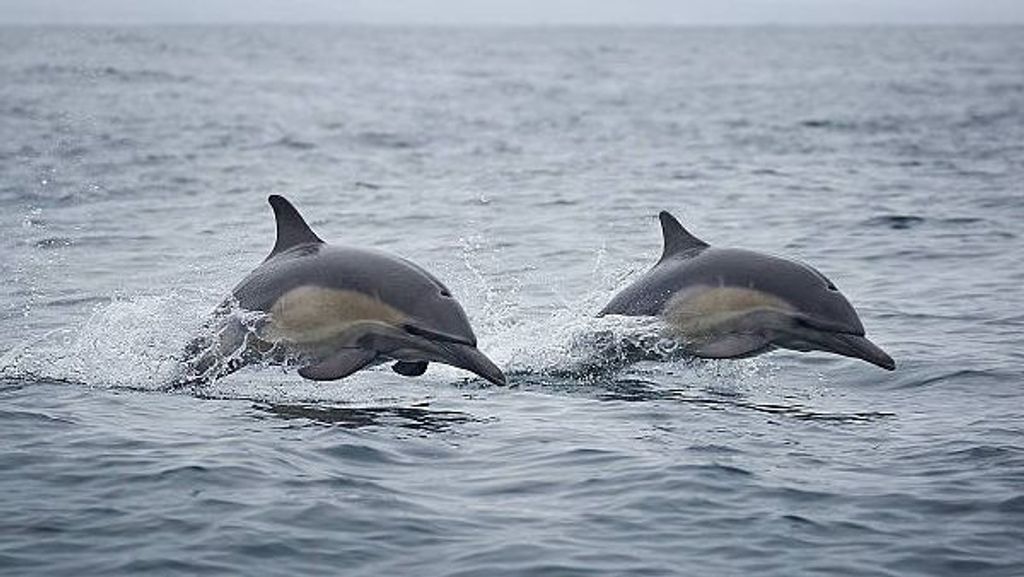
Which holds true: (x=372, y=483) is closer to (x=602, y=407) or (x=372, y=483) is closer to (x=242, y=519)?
(x=242, y=519)

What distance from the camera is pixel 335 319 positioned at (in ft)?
36.0

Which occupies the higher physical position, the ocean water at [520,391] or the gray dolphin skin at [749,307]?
the gray dolphin skin at [749,307]

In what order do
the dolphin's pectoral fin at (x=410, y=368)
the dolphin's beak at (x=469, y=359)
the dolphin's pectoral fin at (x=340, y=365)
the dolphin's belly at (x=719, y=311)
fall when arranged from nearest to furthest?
the dolphin's pectoral fin at (x=340, y=365) < the dolphin's beak at (x=469, y=359) < the dolphin's pectoral fin at (x=410, y=368) < the dolphin's belly at (x=719, y=311)

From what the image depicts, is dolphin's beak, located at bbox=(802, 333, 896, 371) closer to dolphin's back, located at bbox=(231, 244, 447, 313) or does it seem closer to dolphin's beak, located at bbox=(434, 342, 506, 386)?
dolphin's beak, located at bbox=(434, 342, 506, 386)

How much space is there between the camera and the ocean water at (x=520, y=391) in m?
8.30

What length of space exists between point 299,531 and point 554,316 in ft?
19.2

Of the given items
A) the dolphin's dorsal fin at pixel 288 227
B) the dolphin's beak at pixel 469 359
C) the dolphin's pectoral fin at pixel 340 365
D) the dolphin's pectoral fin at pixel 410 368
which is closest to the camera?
the dolphin's pectoral fin at pixel 340 365

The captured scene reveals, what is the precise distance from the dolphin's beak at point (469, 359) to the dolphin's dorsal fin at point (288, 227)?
134 centimetres

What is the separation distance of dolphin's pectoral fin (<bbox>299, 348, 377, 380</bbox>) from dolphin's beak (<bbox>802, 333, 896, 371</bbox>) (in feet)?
9.86

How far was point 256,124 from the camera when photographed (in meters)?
40.8

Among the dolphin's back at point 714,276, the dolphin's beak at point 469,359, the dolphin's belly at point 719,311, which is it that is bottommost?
the dolphin's beak at point 469,359

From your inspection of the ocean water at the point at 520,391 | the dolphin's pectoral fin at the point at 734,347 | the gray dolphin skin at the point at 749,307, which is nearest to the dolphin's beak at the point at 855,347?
the gray dolphin skin at the point at 749,307

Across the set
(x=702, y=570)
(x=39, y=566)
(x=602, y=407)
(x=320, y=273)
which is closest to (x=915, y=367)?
(x=602, y=407)

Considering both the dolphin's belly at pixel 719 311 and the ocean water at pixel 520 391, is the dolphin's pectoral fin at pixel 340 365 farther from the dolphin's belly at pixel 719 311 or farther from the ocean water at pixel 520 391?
the dolphin's belly at pixel 719 311
